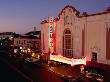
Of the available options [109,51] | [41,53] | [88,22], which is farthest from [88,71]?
[41,53]

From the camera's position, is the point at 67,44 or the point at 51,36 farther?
the point at 51,36

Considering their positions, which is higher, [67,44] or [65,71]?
[67,44]

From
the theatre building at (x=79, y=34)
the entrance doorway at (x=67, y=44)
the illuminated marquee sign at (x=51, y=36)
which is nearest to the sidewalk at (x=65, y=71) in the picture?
the theatre building at (x=79, y=34)

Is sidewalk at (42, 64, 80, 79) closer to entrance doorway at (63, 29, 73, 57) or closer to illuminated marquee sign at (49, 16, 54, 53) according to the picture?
entrance doorway at (63, 29, 73, 57)

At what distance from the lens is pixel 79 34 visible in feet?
127

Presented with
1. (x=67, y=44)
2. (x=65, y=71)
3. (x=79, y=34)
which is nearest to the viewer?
(x=65, y=71)

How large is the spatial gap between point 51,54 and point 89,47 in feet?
31.0

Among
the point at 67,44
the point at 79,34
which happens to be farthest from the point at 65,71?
the point at 67,44

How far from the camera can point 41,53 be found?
50.4 m

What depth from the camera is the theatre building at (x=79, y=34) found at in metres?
33.8

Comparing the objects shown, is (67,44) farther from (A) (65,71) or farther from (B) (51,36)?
(A) (65,71)

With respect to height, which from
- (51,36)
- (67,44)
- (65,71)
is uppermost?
(51,36)

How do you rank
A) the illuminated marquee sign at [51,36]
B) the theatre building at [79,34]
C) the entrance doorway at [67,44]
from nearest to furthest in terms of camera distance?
the theatre building at [79,34], the entrance doorway at [67,44], the illuminated marquee sign at [51,36]

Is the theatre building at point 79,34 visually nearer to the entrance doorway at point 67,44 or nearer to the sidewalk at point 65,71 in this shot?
the entrance doorway at point 67,44
